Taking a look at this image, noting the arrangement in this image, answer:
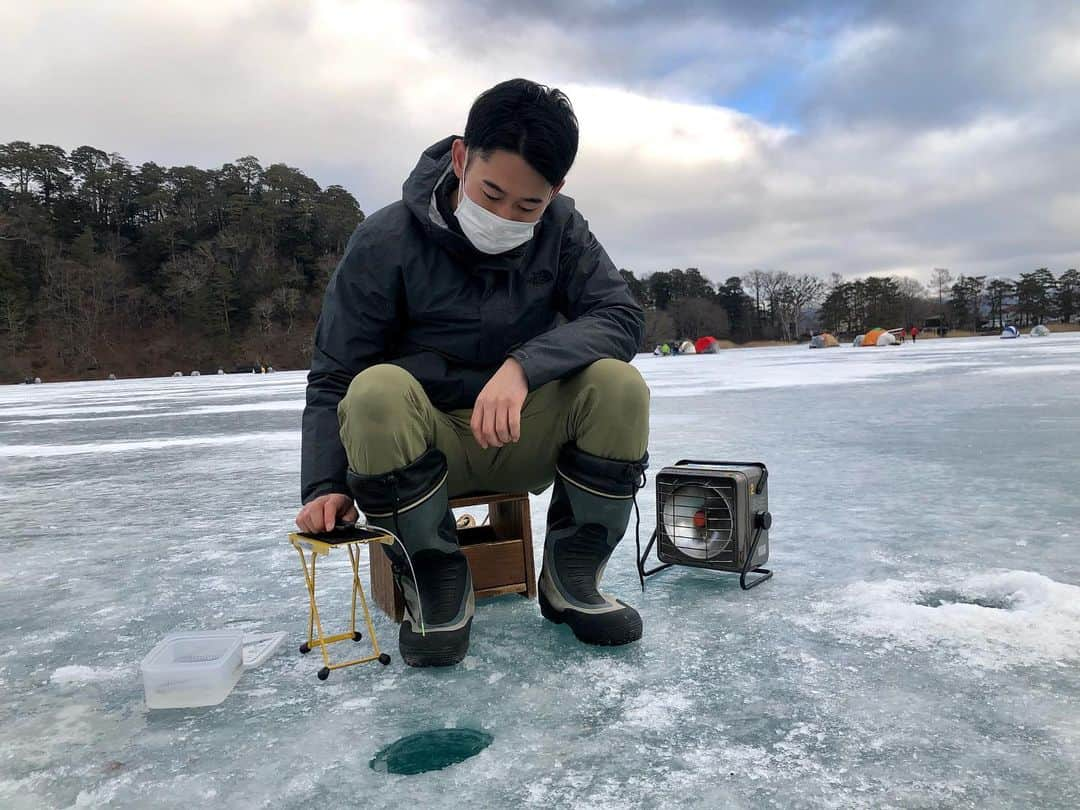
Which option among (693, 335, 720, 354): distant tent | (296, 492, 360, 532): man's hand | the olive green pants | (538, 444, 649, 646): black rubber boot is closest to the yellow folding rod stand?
(296, 492, 360, 532): man's hand

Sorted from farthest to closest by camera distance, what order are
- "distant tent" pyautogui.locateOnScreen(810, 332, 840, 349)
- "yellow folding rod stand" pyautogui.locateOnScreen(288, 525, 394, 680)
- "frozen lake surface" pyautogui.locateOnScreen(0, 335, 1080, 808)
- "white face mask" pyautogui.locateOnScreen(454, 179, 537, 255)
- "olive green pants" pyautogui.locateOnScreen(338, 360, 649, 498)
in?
"distant tent" pyautogui.locateOnScreen(810, 332, 840, 349) < "white face mask" pyautogui.locateOnScreen(454, 179, 537, 255) < "olive green pants" pyautogui.locateOnScreen(338, 360, 649, 498) < "yellow folding rod stand" pyautogui.locateOnScreen(288, 525, 394, 680) < "frozen lake surface" pyautogui.locateOnScreen(0, 335, 1080, 808)

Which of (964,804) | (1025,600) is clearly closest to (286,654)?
(964,804)

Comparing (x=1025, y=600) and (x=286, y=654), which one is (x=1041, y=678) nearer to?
(x=1025, y=600)

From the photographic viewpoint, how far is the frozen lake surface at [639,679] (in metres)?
1.07

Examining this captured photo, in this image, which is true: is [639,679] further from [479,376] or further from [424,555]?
[479,376]

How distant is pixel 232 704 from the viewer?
1388 mm

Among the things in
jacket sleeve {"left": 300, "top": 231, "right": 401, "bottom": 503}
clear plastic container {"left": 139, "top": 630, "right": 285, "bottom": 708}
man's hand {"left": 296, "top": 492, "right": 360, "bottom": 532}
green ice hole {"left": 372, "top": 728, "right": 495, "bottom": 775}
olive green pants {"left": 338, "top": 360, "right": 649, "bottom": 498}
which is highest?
jacket sleeve {"left": 300, "top": 231, "right": 401, "bottom": 503}

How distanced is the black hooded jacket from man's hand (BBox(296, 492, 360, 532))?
0.04 meters

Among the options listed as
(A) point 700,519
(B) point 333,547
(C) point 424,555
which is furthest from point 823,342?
(B) point 333,547

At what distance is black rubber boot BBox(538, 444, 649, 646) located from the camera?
159 cm

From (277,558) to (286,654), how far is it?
0.82 m

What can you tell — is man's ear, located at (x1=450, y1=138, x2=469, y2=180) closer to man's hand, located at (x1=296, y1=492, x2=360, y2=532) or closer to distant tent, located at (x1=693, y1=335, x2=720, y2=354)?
man's hand, located at (x1=296, y1=492, x2=360, y2=532)

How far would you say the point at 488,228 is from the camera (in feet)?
5.20

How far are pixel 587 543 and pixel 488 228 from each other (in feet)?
2.47
